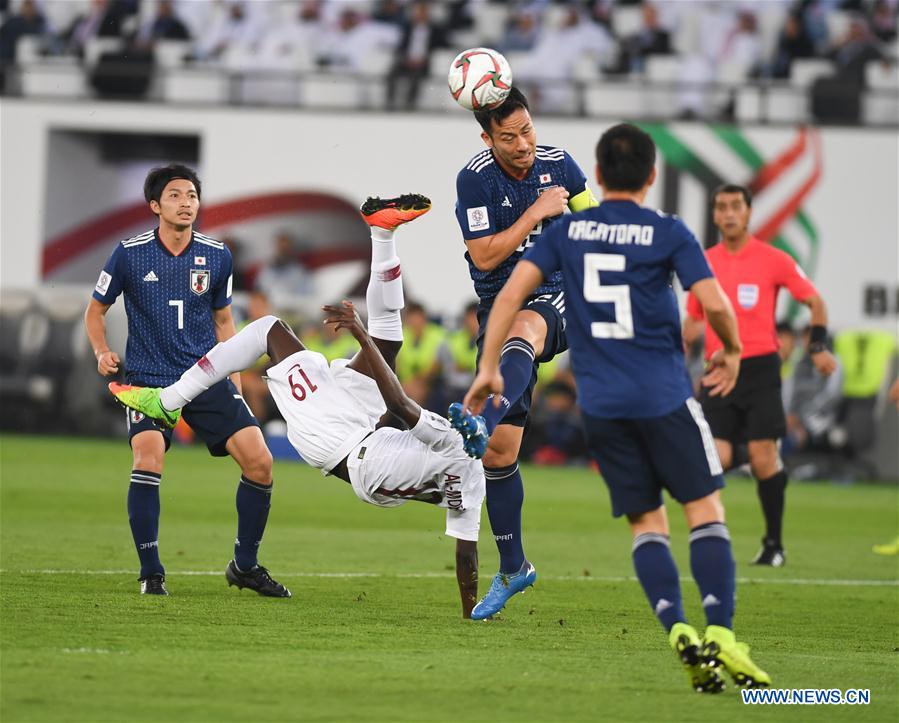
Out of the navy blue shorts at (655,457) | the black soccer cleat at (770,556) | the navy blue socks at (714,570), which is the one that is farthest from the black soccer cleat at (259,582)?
the black soccer cleat at (770,556)

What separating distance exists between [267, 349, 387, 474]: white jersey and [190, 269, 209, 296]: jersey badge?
955 mm

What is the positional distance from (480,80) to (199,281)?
6.15ft

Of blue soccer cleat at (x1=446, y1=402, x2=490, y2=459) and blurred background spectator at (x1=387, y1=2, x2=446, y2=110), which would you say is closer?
blue soccer cleat at (x1=446, y1=402, x2=490, y2=459)

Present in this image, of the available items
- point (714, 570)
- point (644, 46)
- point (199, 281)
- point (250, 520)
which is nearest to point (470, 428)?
point (714, 570)

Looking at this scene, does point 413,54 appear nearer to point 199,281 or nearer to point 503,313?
point 199,281

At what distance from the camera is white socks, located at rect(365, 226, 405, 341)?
7809mm

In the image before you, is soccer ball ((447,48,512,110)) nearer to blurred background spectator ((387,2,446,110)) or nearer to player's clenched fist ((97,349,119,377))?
player's clenched fist ((97,349,119,377))

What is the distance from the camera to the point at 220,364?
7.71m

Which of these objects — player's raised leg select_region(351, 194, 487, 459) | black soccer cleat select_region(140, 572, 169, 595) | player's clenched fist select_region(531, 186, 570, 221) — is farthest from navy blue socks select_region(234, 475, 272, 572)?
player's clenched fist select_region(531, 186, 570, 221)

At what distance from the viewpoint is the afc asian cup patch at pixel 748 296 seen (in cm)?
1056

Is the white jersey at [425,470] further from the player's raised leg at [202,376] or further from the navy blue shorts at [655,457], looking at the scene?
the navy blue shorts at [655,457]

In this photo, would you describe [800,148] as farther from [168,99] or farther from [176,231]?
[176,231]

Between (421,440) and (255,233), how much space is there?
1790 cm

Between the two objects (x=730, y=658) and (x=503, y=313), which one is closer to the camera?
(x=730, y=658)
